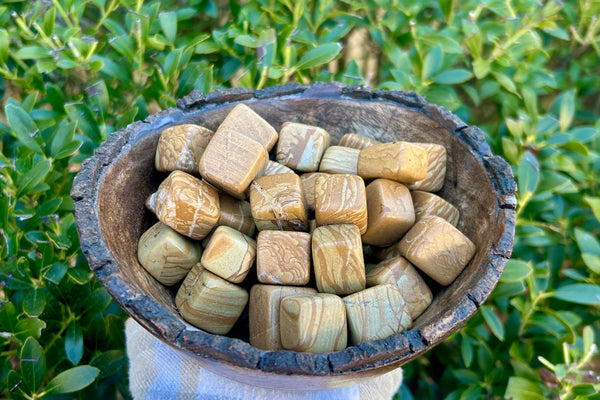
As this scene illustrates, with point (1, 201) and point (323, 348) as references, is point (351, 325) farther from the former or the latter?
point (1, 201)

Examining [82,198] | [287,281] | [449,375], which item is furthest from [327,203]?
[449,375]

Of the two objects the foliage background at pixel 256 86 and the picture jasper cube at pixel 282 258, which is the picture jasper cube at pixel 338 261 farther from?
the foliage background at pixel 256 86

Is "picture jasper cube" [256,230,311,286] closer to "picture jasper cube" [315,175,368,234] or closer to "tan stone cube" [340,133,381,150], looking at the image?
"picture jasper cube" [315,175,368,234]

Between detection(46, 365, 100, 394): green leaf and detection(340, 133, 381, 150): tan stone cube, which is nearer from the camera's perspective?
detection(46, 365, 100, 394): green leaf

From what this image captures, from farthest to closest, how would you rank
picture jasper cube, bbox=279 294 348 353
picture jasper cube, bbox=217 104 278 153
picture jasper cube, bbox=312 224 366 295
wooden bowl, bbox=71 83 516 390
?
picture jasper cube, bbox=217 104 278 153, picture jasper cube, bbox=312 224 366 295, picture jasper cube, bbox=279 294 348 353, wooden bowl, bbox=71 83 516 390

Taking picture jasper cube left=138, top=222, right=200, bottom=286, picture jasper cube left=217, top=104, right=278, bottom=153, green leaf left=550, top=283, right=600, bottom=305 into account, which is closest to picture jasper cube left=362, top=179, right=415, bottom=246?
picture jasper cube left=217, top=104, right=278, bottom=153

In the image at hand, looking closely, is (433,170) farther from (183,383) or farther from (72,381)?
(72,381)

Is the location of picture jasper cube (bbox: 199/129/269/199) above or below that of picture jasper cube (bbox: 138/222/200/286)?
above
